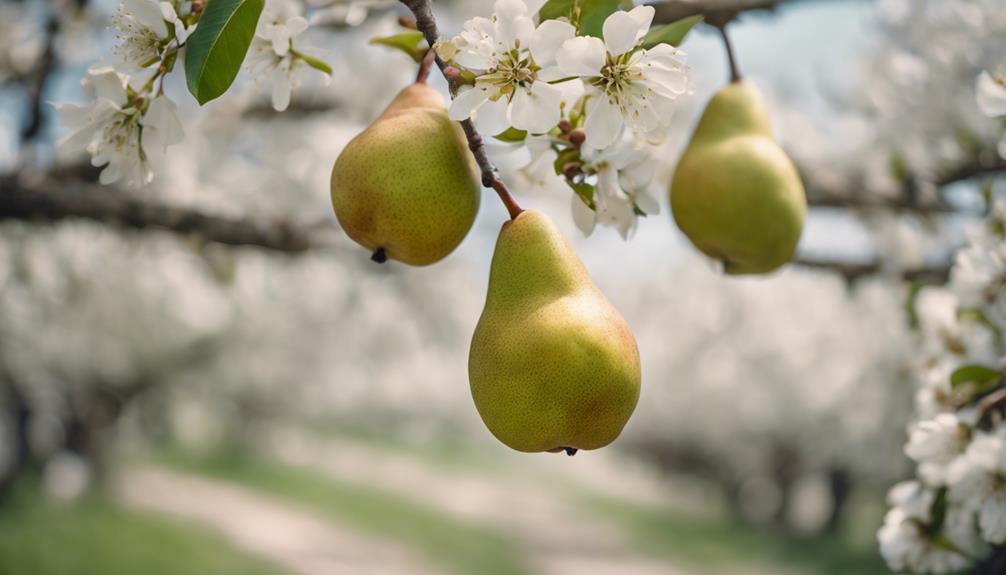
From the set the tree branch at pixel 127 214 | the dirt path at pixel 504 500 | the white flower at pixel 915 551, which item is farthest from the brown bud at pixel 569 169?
the dirt path at pixel 504 500

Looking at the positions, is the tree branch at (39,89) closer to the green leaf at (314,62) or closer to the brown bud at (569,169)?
the green leaf at (314,62)

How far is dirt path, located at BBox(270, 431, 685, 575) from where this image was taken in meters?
12.2

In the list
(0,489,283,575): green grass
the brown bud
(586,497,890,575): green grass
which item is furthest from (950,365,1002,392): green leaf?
(586,497,890,575): green grass

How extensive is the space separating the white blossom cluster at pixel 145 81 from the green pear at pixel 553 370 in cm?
41

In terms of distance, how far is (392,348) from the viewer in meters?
8.52

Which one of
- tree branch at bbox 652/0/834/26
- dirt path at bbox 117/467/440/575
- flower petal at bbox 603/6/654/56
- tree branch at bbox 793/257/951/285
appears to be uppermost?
tree branch at bbox 793/257/951/285

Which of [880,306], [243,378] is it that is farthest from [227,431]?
[880,306]

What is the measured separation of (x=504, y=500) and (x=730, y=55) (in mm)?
17399

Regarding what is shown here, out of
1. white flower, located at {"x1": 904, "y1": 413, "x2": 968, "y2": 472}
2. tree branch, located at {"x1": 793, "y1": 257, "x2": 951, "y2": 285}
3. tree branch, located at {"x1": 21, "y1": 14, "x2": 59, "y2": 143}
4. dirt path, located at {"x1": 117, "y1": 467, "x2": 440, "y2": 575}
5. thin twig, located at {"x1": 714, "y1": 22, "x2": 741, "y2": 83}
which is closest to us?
thin twig, located at {"x1": 714, "y1": 22, "x2": 741, "y2": 83}

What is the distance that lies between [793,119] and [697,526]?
11.0 meters

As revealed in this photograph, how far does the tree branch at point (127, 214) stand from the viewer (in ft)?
6.57

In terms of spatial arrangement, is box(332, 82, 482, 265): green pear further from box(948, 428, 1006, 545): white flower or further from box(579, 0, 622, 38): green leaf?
box(948, 428, 1006, 545): white flower

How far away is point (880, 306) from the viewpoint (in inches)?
274

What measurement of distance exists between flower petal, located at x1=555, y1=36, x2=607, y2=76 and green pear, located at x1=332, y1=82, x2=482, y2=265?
17 centimetres
